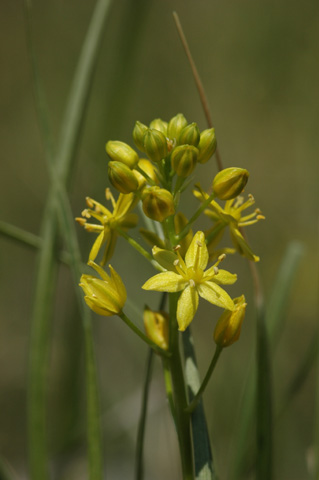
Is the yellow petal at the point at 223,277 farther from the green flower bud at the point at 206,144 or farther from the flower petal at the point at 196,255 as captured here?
the green flower bud at the point at 206,144

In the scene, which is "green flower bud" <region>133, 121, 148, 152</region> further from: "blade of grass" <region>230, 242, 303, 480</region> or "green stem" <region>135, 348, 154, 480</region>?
"blade of grass" <region>230, 242, 303, 480</region>

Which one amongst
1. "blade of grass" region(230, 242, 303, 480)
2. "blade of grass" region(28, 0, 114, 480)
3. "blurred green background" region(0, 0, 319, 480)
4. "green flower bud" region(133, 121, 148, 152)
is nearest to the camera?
"blade of grass" region(28, 0, 114, 480)

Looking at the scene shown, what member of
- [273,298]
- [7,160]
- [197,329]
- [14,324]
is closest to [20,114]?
[7,160]

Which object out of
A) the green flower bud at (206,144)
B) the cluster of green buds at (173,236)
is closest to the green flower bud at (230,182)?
the cluster of green buds at (173,236)

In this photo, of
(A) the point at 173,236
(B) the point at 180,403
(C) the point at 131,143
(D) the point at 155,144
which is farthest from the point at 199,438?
(C) the point at 131,143

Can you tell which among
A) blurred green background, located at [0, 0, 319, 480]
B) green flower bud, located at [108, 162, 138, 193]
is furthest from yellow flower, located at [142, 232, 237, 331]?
blurred green background, located at [0, 0, 319, 480]
